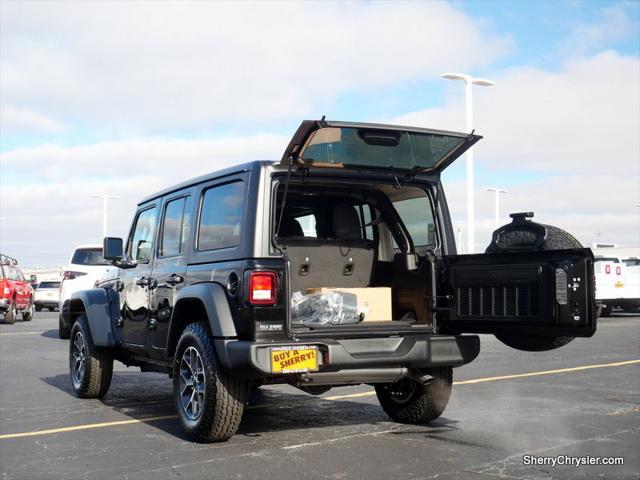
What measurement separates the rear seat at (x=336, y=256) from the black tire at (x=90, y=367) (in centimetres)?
273

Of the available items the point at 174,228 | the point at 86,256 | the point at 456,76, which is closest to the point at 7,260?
the point at 86,256

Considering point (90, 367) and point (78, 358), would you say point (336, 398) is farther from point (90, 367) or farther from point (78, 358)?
point (78, 358)

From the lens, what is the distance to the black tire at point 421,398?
705 cm

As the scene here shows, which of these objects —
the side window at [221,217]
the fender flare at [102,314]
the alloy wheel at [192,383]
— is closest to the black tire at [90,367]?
the fender flare at [102,314]

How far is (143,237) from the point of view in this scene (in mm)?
8141

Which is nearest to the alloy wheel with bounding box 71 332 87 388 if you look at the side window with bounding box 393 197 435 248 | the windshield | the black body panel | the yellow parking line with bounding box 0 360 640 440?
A: the yellow parking line with bounding box 0 360 640 440

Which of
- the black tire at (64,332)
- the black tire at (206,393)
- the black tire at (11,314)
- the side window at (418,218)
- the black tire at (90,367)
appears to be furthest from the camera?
the black tire at (11,314)

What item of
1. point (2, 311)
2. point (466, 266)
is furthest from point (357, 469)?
point (2, 311)

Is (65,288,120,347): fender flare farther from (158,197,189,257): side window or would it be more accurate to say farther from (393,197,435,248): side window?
(393,197,435,248): side window

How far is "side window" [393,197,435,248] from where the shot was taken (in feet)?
23.5

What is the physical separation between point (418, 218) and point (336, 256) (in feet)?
2.49

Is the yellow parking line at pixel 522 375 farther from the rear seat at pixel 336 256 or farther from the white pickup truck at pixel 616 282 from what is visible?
the white pickup truck at pixel 616 282

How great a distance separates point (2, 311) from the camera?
24.6m

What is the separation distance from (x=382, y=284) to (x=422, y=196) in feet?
2.72
